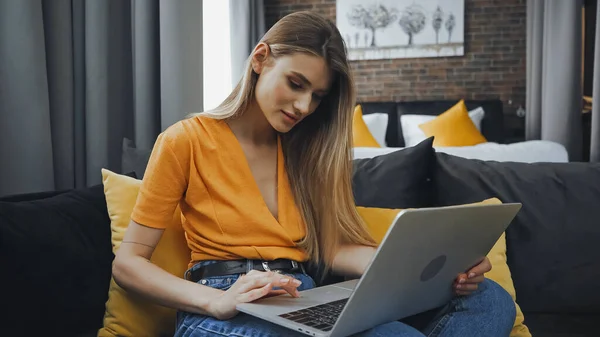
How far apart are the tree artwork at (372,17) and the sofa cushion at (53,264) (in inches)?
194

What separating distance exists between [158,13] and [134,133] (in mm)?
444

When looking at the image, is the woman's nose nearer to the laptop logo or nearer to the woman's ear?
the woman's ear

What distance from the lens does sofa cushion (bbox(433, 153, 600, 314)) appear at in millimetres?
1709

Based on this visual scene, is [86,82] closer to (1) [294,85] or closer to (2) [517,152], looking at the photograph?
(1) [294,85]

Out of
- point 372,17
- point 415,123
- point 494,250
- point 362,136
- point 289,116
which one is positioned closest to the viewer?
point 289,116

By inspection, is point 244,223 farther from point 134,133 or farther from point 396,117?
point 396,117

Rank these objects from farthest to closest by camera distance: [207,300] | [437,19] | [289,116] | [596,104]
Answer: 1. [437,19]
2. [596,104]
3. [289,116]
4. [207,300]

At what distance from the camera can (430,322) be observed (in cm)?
127

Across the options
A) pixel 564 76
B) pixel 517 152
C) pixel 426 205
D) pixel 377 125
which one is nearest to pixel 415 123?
pixel 377 125

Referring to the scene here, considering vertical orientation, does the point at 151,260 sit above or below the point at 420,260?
below

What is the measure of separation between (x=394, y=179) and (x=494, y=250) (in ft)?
1.16

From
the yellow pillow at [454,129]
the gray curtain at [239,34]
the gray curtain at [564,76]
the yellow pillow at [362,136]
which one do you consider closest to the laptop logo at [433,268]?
the gray curtain at [564,76]

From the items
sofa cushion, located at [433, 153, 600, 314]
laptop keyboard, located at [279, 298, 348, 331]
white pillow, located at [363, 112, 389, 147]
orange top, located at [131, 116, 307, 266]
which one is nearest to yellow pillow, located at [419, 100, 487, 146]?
white pillow, located at [363, 112, 389, 147]

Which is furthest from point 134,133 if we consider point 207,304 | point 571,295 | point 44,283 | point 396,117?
point 396,117
